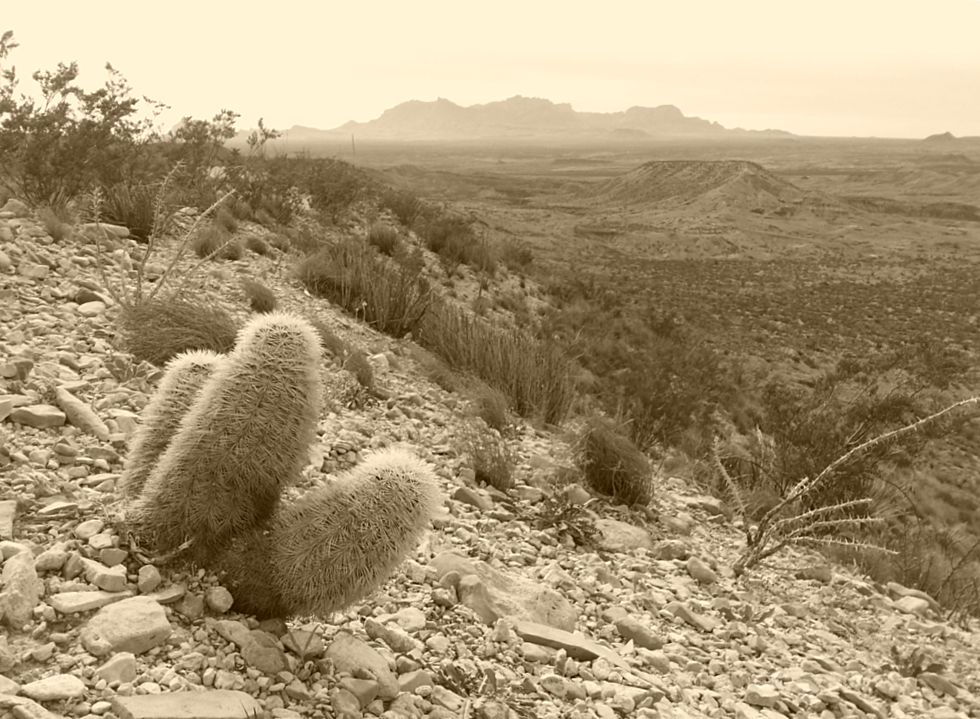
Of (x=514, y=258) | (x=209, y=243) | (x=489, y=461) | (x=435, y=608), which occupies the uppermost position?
(x=209, y=243)

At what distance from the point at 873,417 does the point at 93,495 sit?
977cm

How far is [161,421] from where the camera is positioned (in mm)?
3602

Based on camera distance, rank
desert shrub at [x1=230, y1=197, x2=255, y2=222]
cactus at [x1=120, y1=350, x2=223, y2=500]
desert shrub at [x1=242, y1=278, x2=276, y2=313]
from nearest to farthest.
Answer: cactus at [x1=120, y1=350, x2=223, y2=500] < desert shrub at [x1=242, y1=278, x2=276, y2=313] < desert shrub at [x1=230, y1=197, x2=255, y2=222]

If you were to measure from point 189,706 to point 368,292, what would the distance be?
22.4ft

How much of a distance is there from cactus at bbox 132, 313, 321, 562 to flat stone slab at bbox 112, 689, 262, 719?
0.71 metres

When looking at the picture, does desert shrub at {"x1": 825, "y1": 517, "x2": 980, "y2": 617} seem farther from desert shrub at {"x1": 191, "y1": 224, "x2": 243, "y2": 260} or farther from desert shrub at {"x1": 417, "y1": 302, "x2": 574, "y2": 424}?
desert shrub at {"x1": 191, "y1": 224, "x2": 243, "y2": 260}

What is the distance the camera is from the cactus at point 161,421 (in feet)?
11.6

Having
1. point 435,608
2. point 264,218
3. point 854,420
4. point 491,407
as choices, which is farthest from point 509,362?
point 264,218

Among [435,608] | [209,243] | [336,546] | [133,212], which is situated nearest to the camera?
[336,546]

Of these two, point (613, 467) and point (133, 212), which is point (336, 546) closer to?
point (613, 467)

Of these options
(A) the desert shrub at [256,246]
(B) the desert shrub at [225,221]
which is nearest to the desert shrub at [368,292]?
(A) the desert shrub at [256,246]

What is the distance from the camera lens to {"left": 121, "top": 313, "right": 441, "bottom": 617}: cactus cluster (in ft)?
10.4

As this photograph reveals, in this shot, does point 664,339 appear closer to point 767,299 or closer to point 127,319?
point 767,299

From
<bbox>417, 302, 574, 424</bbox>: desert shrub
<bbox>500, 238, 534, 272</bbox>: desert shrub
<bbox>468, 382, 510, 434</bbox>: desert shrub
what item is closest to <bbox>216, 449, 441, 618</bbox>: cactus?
<bbox>468, 382, 510, 434</bbox>: desert shrub
